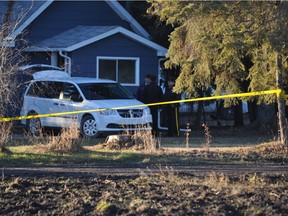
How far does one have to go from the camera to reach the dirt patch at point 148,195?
8203 mm

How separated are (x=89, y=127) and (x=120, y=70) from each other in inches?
218

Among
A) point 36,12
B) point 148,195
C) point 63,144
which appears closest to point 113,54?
point 36,12

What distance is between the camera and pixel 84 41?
22.1 metres

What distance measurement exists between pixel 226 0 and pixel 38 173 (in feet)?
18.0

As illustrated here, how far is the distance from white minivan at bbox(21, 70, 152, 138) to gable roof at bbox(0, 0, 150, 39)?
9.94 ft

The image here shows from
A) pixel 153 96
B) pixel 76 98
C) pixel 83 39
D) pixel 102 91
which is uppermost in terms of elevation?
pixel 83 39

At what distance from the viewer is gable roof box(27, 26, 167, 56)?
72.6ft

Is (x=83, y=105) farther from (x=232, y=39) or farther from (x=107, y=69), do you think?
(x=232, y=39)

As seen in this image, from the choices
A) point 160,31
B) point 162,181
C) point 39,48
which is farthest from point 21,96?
point 162,181

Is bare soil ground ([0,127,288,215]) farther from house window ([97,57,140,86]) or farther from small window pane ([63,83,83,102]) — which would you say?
house window ([97,57,140,86])

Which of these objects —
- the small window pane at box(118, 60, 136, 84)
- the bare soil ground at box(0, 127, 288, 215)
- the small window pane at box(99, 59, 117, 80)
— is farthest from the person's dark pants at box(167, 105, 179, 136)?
the bare soil ground at box(0, 127, 288, 215)

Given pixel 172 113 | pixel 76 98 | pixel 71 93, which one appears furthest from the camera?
pixel 172 113

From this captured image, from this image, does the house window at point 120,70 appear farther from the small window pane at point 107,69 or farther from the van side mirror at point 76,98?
the van side mirror at point 76,98

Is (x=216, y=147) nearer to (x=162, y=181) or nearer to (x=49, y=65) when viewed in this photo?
(x=162, y=181)
